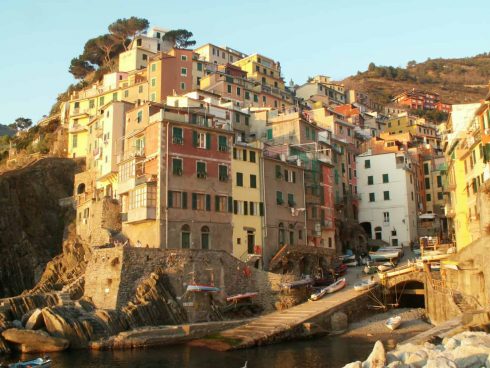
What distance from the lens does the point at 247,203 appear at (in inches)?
2248

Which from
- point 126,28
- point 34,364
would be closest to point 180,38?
point 126,28

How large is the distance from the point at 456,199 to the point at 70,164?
5568 centimetres

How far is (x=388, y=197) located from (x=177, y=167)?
1639 inches

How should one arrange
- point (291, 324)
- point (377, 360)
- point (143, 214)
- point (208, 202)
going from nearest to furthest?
1. point (377, 360)
2. point (291, 324)
3. point (143, 214)
4. point (208, 202)

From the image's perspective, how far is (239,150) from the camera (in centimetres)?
5788

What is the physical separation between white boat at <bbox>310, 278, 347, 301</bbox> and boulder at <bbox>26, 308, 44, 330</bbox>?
24.6 meters

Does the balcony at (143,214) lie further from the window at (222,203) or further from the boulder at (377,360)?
the boulder at (377,360)

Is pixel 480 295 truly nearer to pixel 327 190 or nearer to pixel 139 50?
pixel 327 190

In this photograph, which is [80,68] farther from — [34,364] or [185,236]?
[34,364]

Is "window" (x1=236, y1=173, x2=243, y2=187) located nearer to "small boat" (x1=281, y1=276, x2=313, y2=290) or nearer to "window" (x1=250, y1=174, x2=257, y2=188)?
"window" (x1=250, y1=174, x2=257, y2=188)

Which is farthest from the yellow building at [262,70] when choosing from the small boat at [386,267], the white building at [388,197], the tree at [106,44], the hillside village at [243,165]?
the small boat at [386,267]

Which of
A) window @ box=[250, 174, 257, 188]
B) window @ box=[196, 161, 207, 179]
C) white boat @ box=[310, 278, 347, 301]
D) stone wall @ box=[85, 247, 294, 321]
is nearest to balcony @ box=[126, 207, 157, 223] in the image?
stone wall @ box=[85, 247, 294, 321]

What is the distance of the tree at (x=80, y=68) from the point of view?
12119cm

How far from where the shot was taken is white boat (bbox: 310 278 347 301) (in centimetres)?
5209
